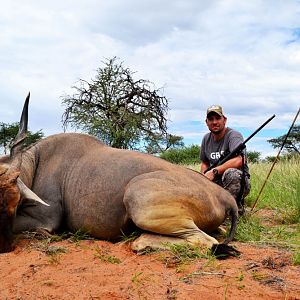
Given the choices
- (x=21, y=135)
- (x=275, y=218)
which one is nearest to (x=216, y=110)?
(x=275, y=218)

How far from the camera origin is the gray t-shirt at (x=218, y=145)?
5418 mm

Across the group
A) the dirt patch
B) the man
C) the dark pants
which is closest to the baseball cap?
the man

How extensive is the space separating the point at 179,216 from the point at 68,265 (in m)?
0.94

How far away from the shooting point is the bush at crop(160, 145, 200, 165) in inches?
826

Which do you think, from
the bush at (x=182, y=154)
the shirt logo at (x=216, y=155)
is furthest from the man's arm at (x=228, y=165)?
the bush at (x=182, y=154)

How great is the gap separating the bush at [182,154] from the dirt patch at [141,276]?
679 inches

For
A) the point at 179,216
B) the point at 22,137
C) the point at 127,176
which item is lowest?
the point at 179,216

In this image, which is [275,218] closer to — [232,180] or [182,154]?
[232,180]

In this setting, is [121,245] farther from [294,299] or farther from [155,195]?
[294,299]

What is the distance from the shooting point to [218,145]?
223 inches

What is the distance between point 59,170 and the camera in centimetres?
453

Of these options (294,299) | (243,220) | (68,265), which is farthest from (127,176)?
(294,299)

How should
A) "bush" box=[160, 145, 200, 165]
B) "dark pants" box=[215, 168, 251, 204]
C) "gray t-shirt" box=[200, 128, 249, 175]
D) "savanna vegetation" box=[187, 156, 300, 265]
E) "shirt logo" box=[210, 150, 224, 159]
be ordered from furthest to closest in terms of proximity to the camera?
"bush" box=[160, 145, 200, 165] < "shirt logo" box=[210, 150, 224, 159] < "gray t-shirt" box=[200, 128, 249, 175] < "dark pants" box=[215, 168, 251, 204] < "savanna vegetation" box=[187, 156, 300, 265]

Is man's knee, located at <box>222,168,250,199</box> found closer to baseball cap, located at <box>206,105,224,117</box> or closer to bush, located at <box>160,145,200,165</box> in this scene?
baseball cap, located at <box>206,105,224,117</box>
